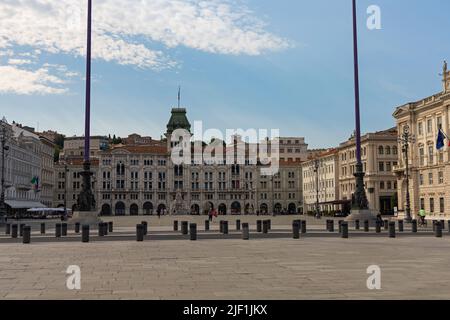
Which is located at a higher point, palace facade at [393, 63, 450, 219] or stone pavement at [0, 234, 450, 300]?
palace facade at [393, 63, 450, 219]

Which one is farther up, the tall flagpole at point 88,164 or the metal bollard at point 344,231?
the tall flagpole at point 88,164

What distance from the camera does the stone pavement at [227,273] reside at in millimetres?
11344

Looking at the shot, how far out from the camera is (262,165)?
496 feet

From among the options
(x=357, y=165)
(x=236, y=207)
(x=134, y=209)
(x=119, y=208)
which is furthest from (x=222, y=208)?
(x=357, y=165)

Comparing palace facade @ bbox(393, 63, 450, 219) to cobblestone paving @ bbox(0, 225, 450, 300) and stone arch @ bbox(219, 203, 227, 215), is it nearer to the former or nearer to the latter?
cobblestone paving @ bbox(0, 225, 450, 300)

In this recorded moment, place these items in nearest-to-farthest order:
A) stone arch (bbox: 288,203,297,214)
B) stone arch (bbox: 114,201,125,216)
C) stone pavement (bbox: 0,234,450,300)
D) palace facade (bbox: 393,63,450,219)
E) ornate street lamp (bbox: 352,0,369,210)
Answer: stone pavement (bbox: 0,234,450,300) < ornate street lamp (bbox: 352,0,369,210) < palace facade (bbox: 393,63,450,219) < stone arch (bbox: 114,201,125,216) < stone arch (bbox: 288,203,297,214)

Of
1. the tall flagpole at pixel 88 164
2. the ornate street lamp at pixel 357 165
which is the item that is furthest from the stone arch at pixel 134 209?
the ornate street lamp at pixel 357 165

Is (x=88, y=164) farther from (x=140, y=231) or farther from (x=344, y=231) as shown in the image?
(x=344, y=231)

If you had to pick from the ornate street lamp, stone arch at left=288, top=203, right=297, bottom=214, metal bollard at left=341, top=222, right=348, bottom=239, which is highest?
the ornate street lamp

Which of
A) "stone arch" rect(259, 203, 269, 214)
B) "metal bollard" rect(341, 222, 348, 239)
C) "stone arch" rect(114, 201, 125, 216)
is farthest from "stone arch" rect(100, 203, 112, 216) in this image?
"metal bollard" rect(341, 222, 348, 239)

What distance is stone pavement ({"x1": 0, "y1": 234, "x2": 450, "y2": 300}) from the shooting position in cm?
1134

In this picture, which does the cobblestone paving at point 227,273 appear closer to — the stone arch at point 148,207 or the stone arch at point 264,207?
the stone arch at point 148,207
